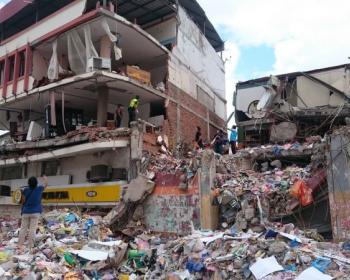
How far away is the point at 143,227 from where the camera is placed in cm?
1169

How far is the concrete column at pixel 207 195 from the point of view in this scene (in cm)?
1037

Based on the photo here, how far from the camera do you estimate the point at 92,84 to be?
16375mm

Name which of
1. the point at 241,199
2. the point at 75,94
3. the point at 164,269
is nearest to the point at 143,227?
the point at 241,199

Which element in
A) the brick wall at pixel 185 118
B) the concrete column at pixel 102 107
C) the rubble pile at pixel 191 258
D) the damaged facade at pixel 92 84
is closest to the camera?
the rubble pile at pixel 191 258

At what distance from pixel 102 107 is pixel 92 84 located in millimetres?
994

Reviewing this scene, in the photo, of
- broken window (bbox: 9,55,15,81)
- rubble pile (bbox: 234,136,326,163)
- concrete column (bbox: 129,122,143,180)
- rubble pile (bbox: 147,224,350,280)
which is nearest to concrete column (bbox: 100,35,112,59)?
concrete column (bbox: 129,122,143,180)

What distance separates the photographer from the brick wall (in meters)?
18.3

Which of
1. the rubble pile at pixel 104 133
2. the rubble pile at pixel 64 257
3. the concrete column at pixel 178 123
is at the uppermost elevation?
the concrete column at pixel 178 123

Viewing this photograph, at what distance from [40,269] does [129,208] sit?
4.30m

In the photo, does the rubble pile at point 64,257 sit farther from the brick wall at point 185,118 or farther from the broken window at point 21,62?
the broken window at point 21,62

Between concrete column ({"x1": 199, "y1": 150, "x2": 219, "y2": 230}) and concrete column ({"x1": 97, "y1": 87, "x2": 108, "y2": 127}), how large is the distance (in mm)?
6590

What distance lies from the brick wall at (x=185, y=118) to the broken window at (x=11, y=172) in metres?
7.56

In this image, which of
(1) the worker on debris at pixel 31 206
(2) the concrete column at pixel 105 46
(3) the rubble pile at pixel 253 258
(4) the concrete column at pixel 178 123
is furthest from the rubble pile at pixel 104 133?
(3) the rubble pile at pixel 253 258

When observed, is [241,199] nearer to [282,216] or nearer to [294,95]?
[282,216]
